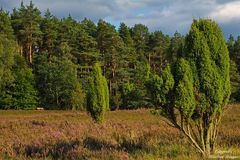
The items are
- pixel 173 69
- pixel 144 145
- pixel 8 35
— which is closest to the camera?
pixel 173 69

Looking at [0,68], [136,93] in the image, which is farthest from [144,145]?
[136,93]

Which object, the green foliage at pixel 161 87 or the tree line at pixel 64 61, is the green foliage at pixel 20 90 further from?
the green foliage at pixel 161 87

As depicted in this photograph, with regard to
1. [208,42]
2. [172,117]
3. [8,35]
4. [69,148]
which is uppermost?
[8,35]

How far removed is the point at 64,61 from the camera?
85000 millimetres

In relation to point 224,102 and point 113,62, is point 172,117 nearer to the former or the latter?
point 224,102

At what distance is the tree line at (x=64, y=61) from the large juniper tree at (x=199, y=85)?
A: 63720 mm

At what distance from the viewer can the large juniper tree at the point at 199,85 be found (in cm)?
1026

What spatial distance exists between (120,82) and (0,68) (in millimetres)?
28198

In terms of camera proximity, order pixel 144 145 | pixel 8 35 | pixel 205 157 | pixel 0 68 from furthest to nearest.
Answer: pixel 8 35, pixel 0 68, pixel 144 145, pixel 205 157

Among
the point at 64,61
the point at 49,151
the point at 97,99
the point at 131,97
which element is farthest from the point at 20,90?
the point at 49,151

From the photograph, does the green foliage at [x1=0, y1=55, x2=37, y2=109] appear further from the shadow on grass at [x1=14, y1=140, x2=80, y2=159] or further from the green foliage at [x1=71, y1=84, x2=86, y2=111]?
the shadow on grass at [x1=14, y1=140, x2=80, y2=159]

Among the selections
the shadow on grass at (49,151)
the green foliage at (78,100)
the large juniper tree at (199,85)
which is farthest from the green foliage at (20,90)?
the large juniper tree at (199,85)

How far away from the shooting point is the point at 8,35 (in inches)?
3204

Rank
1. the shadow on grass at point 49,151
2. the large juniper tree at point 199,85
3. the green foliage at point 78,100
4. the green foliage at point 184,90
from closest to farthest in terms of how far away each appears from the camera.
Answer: the green foliage at point 184,90 < the large juniper tree at point 199,85 < the shadow on grass at point 49,151 < the green foliage at point 78,100
